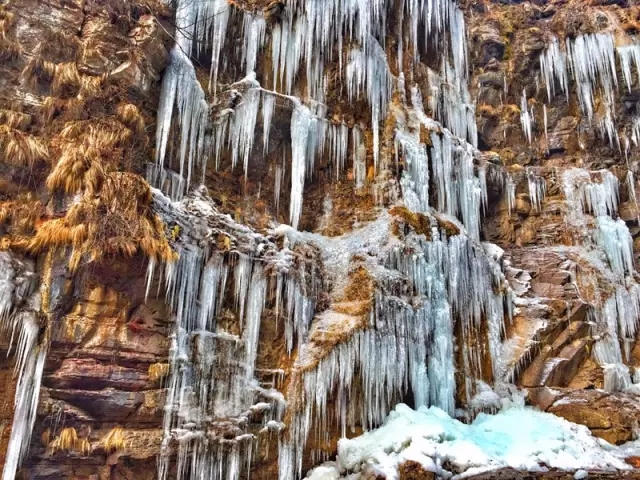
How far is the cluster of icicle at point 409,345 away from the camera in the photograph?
862 centimetres

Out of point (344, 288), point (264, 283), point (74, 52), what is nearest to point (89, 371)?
point (264, 283)

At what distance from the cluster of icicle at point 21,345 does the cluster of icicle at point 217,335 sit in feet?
5.28

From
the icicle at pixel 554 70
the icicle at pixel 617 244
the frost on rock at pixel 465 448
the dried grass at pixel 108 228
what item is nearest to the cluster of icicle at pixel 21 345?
the dried grass at pixel 108 228

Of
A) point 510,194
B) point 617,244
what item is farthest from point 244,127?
point 617,244

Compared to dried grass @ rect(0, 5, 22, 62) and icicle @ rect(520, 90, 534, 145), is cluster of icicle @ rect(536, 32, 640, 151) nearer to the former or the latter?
icicle @ rect(520, 90, 534, 145)

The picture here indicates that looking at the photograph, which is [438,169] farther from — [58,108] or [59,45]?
[59,45]

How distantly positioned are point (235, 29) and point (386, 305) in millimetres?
7787

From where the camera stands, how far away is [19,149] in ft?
25.7

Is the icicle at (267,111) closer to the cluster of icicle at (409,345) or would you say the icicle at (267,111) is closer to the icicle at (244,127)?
the icicle at (244,127)

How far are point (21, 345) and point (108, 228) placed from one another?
1.89 m

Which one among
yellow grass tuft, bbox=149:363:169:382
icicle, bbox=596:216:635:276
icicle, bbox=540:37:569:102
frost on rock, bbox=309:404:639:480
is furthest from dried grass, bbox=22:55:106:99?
icicle, bbox=540:37:569:102

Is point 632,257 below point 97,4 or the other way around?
below

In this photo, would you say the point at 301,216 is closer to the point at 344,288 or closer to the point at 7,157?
the point at 344,288

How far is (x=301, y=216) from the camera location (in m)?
12.0
